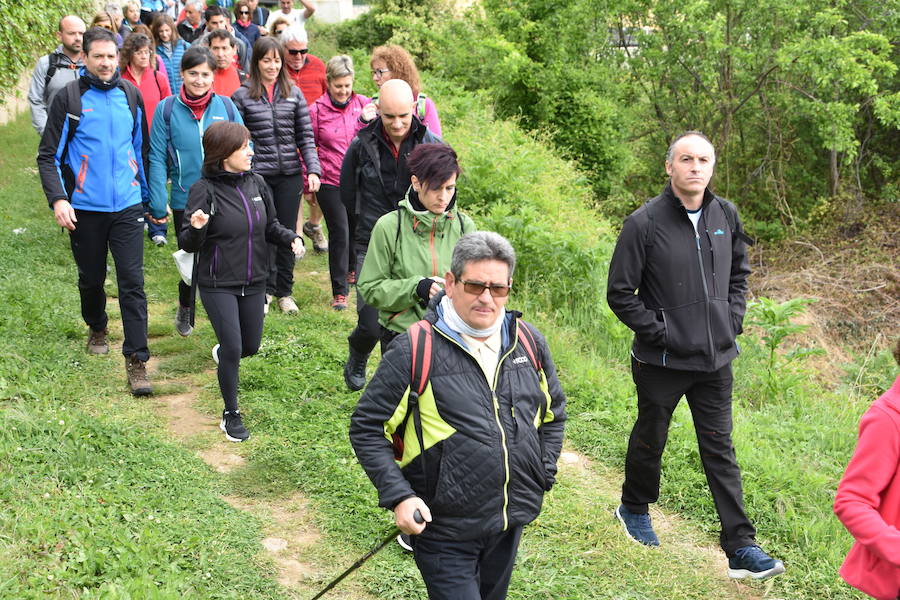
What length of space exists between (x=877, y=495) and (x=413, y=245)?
2615mm

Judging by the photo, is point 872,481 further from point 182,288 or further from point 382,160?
point 182,288

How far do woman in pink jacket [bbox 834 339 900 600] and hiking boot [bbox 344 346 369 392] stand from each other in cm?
411

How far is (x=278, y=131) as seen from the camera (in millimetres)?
8133

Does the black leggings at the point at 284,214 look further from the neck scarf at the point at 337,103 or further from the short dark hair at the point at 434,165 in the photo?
the short dark hair at the point at 434,165

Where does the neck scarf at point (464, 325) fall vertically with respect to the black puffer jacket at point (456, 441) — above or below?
above

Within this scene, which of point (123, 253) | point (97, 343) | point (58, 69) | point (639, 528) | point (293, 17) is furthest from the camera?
point (293, 17)

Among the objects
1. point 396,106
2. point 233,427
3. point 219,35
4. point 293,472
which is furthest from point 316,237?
point 293,472

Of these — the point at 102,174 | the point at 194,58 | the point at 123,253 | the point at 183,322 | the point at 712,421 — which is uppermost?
the point at 194,58

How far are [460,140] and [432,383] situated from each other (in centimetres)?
1062

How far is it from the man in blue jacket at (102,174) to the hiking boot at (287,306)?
6.57 ft

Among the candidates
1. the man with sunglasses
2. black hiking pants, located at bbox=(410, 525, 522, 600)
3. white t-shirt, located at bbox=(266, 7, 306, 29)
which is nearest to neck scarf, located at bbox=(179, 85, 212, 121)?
the man with sunglasses

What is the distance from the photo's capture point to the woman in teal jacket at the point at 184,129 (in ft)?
23.7

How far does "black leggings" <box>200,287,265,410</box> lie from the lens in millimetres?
5953

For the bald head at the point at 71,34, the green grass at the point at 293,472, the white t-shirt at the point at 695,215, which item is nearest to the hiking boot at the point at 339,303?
the green grass at the point at 293,472
